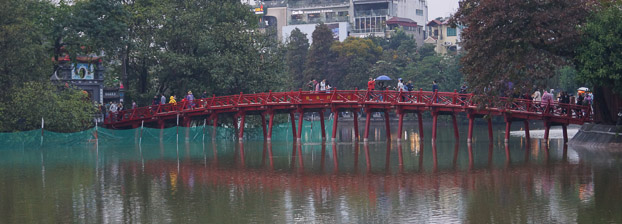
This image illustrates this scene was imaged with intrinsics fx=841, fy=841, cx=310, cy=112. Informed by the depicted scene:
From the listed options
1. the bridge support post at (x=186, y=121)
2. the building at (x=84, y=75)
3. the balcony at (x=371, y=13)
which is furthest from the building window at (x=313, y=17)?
the bridge support post at (x=186, y=121)

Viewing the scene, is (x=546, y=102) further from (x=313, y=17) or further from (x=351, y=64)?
(x=313, y=17)

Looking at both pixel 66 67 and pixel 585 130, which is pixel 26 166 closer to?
pixel 66 67

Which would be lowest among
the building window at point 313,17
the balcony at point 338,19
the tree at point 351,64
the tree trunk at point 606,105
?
the tree trunk at point 606,105

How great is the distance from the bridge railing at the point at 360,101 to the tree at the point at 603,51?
4.07m

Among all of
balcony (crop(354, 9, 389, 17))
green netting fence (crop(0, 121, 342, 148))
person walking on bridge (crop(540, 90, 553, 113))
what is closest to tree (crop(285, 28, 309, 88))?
balcony (crop(354, 9, 389, 17))

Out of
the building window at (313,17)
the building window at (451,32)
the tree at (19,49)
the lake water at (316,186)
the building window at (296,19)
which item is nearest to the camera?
the lake water at (316,186)

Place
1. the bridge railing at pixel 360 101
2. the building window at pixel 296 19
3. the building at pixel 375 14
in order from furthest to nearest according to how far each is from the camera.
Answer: the building window at pixel 296 19, the building at pixel 375 14, the bridge railing at pixel 360 101

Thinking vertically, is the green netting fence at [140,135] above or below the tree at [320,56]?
below

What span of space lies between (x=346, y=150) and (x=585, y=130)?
12.6 m

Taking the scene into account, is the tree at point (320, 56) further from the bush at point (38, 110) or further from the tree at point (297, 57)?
the bush at point (38, 110)

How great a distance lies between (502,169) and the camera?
1278 inches

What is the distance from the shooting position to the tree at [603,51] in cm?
3931

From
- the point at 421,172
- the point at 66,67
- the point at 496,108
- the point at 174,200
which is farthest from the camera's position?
the point at 66,67

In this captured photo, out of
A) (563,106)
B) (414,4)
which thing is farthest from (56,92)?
(414,4)
